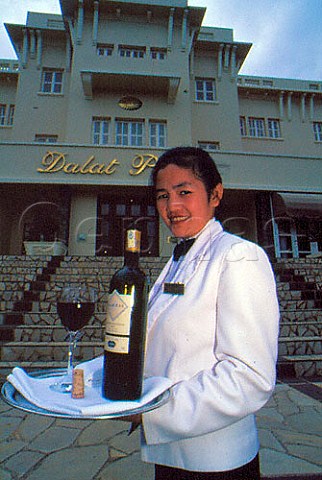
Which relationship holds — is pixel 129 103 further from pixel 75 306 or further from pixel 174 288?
pixel 174 288

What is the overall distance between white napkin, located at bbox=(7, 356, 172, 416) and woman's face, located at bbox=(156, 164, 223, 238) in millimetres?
609

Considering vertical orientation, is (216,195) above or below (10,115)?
below

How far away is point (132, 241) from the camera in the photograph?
3.38 feet

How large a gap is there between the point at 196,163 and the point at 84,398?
0.96m

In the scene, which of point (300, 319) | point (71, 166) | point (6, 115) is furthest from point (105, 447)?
point (6, 115)

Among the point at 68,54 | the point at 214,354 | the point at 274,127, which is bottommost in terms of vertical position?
→ the point at 214,354

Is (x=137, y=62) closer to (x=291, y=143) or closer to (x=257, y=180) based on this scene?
(x=257, y=180)

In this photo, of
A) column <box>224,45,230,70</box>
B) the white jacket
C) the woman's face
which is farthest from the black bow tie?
column <box>224,45,230,70</box>

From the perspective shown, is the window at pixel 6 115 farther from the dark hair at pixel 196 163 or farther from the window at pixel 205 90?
the dark hair at pixel 196 163

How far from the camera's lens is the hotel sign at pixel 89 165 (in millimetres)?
11312

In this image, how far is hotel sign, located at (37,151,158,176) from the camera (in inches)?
445

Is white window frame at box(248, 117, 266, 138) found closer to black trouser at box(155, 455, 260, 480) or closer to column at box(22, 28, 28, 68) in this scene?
column at box(22, 28, 28, 68)

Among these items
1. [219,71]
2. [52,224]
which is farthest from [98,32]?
[52,224]

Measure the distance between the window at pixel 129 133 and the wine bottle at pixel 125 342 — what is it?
13.2 m
